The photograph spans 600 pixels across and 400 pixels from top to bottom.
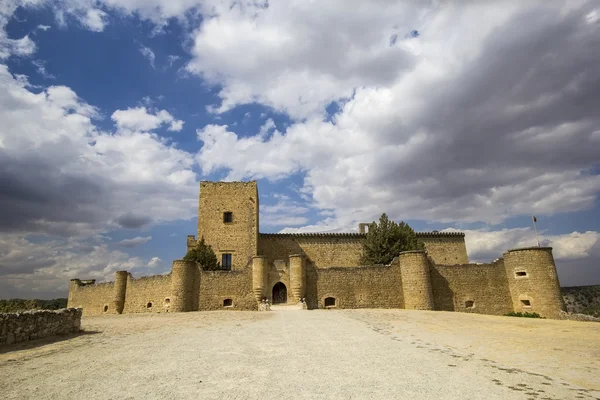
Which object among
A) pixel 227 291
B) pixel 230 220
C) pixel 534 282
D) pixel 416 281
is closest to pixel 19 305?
pixel 230 220

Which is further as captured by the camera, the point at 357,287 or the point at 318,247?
the point at 318,247

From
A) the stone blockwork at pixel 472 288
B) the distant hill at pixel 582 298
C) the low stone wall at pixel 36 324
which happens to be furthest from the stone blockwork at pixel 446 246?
the low stone wall at pixel 36 324

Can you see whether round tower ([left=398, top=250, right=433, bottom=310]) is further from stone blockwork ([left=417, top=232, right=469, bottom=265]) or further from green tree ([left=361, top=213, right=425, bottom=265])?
stone blockwork ([left=417, top=232, right=469, bottom=265])

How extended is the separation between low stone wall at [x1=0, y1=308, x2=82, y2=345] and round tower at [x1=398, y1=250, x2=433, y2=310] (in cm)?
1769

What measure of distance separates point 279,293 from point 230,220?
9189 mm

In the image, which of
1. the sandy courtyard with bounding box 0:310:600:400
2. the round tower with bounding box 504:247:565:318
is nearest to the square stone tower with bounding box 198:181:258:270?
the sandy courtyard with bounding box 0:310:600:400

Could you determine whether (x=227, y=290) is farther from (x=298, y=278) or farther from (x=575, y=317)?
(x=575, y=317)

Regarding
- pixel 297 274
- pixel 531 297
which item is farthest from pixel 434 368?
pixel 531 297

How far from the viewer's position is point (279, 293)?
2420 cm

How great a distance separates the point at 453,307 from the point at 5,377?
22489 millimetres

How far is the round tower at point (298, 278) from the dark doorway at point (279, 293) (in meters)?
2.58

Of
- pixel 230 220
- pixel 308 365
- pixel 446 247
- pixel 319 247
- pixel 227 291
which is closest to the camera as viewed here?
pixel 308 365

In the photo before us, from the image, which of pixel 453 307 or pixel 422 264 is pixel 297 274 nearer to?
pixel 422 264

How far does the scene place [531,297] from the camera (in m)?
21.4
